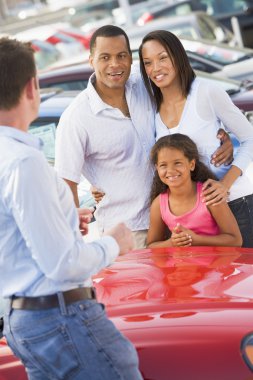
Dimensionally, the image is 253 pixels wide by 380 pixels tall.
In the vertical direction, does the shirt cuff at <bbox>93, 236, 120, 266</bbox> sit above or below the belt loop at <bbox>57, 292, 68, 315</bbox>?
above

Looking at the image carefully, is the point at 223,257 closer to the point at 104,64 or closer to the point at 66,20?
the point at 104,64

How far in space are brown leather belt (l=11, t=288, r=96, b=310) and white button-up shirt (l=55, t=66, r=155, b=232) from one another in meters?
1.88

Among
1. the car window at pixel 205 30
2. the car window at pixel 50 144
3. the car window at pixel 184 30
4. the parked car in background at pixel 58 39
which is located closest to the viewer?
the car window at pixel 50 144

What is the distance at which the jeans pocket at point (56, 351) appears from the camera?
2625 mm

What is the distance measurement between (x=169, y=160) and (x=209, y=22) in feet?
35.9

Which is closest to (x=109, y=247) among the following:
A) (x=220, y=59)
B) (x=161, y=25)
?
(x=220, y=59)

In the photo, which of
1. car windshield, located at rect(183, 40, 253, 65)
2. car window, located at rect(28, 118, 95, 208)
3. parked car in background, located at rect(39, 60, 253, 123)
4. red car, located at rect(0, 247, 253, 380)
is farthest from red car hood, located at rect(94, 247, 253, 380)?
car windshield, located at rect(183, 40, 253, 65)

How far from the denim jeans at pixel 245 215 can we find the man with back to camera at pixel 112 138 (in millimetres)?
257

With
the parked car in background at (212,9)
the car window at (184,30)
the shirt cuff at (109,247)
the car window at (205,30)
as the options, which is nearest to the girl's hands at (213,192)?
the shirt cuff at (109,247)

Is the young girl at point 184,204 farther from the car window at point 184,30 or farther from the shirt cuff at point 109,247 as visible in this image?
the car window at point 184,30

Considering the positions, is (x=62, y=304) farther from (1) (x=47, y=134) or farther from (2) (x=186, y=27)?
(2) (x=186, y=27)

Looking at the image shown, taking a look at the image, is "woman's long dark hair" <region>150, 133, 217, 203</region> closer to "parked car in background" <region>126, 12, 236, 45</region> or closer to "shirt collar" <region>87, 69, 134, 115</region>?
"shirt collar" <region>87, 69, 134, 115</region>

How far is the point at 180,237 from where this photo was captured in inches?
171

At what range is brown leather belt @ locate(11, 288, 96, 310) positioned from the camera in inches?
104
